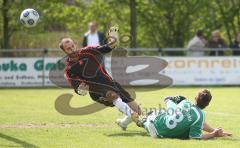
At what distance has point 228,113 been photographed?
16.4 meters

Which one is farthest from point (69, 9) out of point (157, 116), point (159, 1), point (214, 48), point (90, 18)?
point (157, 116)

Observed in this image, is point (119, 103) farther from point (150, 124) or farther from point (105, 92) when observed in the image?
point (150, 124)

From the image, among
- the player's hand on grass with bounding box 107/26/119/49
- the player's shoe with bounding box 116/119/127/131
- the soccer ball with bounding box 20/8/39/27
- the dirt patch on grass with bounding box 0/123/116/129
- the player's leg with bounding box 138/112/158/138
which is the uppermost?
the soccer ball with bounding box 20/8/39/27

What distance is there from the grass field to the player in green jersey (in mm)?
200

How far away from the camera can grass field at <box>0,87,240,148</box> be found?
1112 cm

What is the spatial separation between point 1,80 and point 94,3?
13.7 meters

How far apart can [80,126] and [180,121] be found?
3022mm

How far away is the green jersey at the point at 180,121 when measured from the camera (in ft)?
37.2

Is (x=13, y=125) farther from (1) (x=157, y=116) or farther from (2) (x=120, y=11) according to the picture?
(2) (x=120, y=11)

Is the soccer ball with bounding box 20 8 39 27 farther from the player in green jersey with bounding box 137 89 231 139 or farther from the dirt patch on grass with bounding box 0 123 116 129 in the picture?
the player in green jersey with bounding box 137 89 231 139

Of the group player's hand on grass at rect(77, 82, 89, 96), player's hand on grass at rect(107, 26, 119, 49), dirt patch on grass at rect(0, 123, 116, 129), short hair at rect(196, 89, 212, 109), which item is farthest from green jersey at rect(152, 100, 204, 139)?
dirt patch on grass at rect(0, 123, 116, 129)

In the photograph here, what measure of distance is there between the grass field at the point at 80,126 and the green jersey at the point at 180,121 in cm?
25

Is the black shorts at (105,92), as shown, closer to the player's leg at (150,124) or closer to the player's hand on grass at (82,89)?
the player's hand on grass at (82,89)

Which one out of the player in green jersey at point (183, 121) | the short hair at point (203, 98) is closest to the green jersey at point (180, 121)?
the player in green jersey at point (183, 121)
